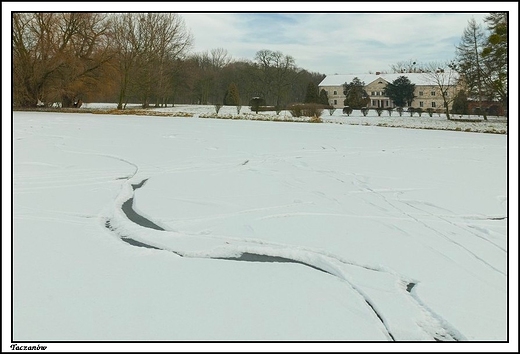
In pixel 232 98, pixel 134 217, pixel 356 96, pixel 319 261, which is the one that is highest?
pixel 356 96

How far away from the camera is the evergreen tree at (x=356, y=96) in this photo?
48.7 m

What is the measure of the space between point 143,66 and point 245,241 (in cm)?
3622

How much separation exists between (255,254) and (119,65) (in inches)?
1327

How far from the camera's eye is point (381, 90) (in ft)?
203

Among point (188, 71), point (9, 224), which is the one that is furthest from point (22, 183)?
point (188, 71)

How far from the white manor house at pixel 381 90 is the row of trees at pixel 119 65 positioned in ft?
49.1

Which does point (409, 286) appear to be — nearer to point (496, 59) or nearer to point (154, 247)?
point (154, 247)

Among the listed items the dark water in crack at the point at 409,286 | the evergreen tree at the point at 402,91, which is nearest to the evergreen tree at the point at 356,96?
the evergreen tree at the point at 402,91

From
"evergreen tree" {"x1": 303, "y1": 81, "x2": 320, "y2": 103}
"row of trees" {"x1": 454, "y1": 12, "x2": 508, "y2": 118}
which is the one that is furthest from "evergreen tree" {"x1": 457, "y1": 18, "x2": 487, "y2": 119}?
"evergreen tree" {"x1": 303, "y1": 81, "x2": 320, "y2": 103}

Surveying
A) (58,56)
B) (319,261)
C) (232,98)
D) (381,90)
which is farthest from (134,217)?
(381,90)

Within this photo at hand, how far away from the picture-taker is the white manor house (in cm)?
5666

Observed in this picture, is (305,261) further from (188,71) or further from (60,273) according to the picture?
(188,71)

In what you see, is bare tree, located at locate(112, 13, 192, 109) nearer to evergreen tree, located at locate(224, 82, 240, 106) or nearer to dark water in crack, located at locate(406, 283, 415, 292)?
evergreen tree, located at locate(224, 82, 240, 106)

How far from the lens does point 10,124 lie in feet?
19.2
